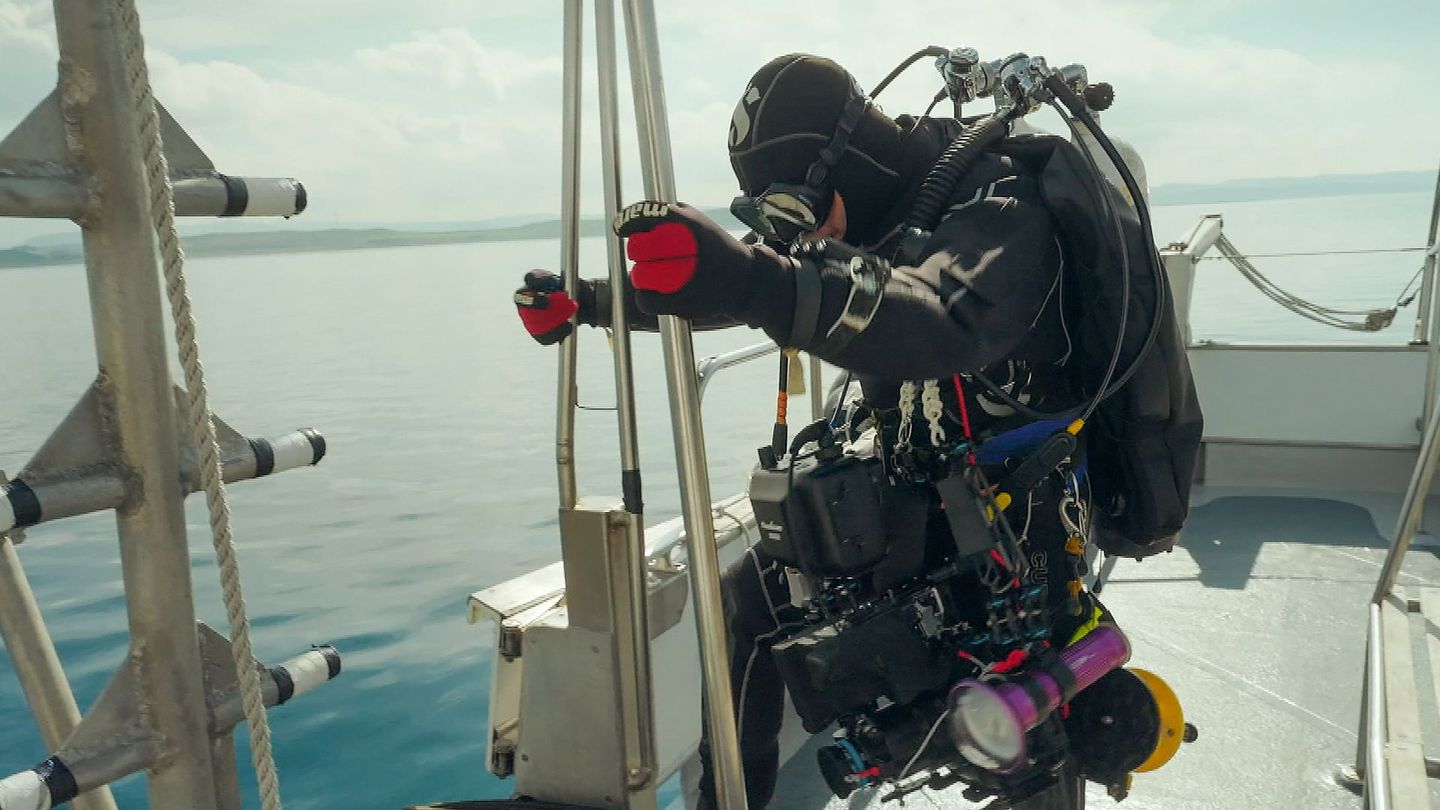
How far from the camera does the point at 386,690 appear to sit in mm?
4801

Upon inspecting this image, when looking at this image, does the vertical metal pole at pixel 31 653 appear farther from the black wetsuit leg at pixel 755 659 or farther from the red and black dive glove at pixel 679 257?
the black wetsuit leg at pixel 755 659

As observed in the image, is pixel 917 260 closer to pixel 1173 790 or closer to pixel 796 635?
pixel 796 635

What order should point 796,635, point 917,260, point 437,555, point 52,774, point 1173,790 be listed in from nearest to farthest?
point 52,774 < point 917,260 < point 796,635 < point 1173,790 < point 437,555

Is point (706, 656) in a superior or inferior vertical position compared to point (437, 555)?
superior

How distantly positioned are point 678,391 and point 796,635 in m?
0.60

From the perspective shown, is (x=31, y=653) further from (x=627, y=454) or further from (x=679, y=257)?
(x=679, y=257)

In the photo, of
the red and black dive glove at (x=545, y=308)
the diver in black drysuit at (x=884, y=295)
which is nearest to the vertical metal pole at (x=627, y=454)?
the diver in black drysuit at (x=884, y=295)

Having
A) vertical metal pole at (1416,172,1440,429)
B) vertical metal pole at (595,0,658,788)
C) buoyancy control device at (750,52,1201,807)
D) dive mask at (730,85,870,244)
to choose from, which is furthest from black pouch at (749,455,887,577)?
vertical metal pole at (1416,172,1440,429)

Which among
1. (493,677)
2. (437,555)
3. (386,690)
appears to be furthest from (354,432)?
(493,677)

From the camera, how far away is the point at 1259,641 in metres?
3.07

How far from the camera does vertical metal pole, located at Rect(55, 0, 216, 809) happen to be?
945 mm

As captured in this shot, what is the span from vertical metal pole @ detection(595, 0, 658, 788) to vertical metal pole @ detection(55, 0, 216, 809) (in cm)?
51

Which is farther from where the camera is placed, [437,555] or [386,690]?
[437,555]

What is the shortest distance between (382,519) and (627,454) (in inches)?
265
